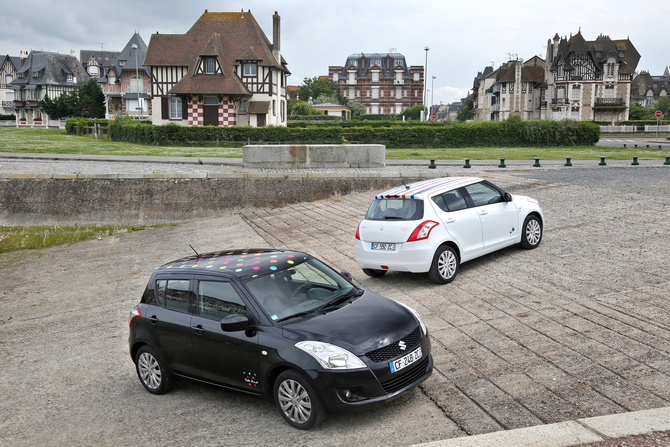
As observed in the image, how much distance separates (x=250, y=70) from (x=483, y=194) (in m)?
43.6

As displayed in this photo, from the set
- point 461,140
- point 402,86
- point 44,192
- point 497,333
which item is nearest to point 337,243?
point 497,333

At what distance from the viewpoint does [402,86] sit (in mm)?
108125

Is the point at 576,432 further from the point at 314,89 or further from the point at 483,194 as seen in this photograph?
the point at 314,89

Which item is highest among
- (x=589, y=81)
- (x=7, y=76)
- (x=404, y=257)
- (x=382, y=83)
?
(x=7, y=76)

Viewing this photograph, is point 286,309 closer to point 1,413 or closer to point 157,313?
point 157,313

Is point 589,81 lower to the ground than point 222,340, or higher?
higher

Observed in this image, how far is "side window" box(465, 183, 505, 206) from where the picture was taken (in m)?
9.88

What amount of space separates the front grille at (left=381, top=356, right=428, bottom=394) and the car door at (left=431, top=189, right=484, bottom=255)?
3.98 metres

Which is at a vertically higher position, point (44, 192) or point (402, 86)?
point (402, 86)

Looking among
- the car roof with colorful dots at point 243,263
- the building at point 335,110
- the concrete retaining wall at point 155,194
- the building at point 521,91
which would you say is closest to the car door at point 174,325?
the car roof with colorful dots at point 243,263

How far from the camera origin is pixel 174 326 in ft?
20.2

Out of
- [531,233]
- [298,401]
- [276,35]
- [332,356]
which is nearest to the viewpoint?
[332,356]

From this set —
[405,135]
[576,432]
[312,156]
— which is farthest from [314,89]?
[576,432]

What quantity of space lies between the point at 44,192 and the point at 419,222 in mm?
15393
